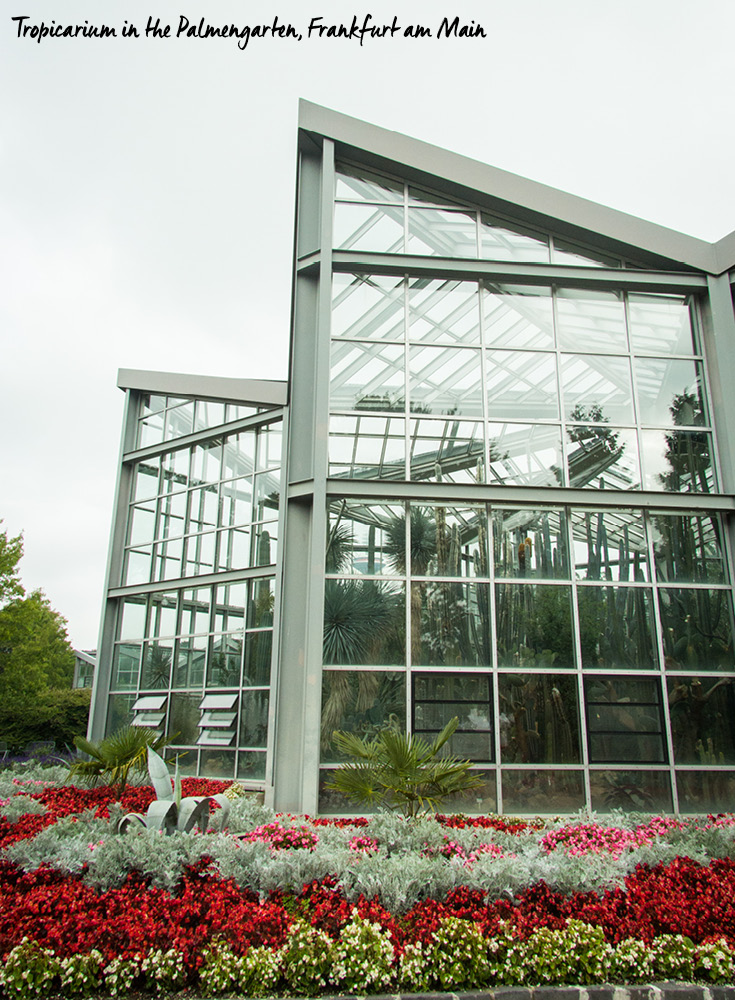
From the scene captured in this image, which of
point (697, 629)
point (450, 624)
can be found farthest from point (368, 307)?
point (697, 629)

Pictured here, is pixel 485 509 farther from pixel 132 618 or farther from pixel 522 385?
pixel 132 618

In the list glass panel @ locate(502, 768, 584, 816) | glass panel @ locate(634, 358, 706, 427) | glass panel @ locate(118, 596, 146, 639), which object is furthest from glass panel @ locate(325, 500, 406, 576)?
glass panel @ locate(118, 596, 146, 639)

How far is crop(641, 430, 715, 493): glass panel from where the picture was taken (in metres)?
11.2

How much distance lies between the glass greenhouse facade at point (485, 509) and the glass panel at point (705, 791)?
3 centimetres

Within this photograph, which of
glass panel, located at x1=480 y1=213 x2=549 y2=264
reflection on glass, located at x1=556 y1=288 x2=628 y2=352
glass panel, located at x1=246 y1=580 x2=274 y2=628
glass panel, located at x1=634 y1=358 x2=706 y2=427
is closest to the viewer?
glass panel, located at x1=634 y1=358 x2=706 y2=427

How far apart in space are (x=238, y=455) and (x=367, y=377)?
4.15 meters

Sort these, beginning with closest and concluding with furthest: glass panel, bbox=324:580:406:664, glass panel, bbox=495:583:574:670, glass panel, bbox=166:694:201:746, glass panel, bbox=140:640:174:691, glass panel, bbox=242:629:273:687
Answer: glass panel, bbox=324:580:406:664 → glass panel, bbox=495:583:574:670 → glass panel, bbox=242:629:273:687 → glass panel, bbox=166:694:201:746 → glass panel, bbox=140:640:174:691

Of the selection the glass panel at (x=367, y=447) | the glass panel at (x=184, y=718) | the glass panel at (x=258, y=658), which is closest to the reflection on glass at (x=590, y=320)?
the glass panel at (x=367, y=447)

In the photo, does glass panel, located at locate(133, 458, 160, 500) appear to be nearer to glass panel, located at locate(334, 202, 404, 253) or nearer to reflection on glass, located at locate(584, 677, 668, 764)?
glass panel, located at locate(334, 202, 404, 253)

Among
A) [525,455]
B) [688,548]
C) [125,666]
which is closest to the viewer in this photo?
[688,548]

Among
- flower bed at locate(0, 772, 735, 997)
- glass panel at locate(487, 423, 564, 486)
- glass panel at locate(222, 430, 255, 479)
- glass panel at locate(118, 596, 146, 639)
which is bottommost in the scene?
flower bed at locate(0, 772, 735, 997)

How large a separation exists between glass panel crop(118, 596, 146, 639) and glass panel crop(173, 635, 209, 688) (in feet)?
4.53

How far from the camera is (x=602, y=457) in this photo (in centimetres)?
1119

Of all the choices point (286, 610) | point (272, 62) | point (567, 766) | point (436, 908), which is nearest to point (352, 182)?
point (272, 62)
